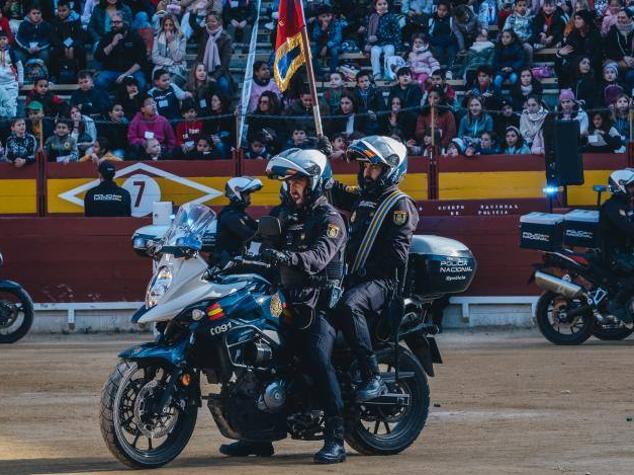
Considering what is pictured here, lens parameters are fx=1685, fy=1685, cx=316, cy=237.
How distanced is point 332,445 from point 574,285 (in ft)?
28.6

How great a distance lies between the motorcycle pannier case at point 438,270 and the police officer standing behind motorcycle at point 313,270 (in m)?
0.59

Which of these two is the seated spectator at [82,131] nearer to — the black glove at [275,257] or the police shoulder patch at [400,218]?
the police shoulder patch at [400,218]

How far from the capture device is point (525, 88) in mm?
23281

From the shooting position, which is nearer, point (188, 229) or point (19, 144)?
point (188, 229)

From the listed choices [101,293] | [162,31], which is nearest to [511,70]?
[162,31]

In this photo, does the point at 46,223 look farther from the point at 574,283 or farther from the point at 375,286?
the point at 375,286

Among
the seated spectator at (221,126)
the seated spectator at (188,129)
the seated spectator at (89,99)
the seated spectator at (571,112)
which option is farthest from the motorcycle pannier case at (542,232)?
the seated spectator at (89,99)

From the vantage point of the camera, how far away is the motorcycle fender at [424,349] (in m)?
10.6

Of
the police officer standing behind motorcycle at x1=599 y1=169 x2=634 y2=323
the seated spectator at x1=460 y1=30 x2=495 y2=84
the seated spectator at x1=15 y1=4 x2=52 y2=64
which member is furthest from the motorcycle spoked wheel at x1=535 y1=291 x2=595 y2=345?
the seated spectator at x1=15 y1=4 x2=52 y2=64

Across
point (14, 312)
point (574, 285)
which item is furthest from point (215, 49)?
point (574, 285)

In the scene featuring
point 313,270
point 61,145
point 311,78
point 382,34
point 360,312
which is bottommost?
point 360,312

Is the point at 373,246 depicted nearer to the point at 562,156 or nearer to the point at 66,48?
the point at 562,156

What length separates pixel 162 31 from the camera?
24734 mm

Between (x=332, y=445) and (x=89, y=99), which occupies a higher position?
(x=89, y=99)
